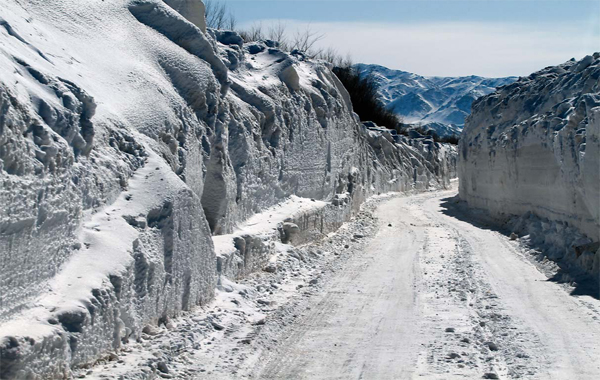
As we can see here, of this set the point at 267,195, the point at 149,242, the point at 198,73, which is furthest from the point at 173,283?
the point at 267,195

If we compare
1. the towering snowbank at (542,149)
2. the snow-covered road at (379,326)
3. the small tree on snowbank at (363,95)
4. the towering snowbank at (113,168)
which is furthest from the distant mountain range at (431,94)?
the snow-covered road at (379,326)

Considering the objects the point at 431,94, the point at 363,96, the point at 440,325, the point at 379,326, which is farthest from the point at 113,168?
the point at 431,94

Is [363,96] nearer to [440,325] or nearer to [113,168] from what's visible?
[440,325]

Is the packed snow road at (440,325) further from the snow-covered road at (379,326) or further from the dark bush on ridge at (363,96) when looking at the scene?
the dark bush on ridge at (363,96)

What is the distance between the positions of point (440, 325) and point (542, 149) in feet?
33.8

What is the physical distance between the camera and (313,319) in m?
8.69

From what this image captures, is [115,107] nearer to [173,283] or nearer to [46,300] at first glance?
[173,283]

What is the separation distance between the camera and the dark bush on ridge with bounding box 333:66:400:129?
48.6 m

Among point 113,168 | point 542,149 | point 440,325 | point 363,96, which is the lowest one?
point 440,325

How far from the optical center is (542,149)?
17.4m

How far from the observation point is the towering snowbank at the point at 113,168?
219 inches

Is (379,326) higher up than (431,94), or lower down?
lower down

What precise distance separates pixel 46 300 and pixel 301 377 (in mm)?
2301

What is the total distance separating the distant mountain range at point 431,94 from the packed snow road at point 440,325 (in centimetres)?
12349
